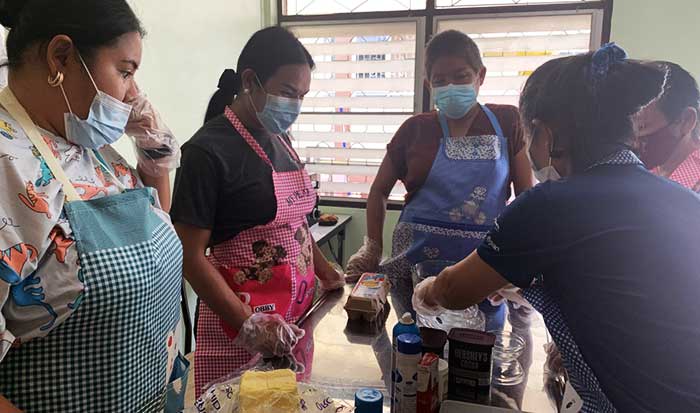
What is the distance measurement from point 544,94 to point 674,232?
329 mm

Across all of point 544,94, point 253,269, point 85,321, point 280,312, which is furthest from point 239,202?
point 544,94

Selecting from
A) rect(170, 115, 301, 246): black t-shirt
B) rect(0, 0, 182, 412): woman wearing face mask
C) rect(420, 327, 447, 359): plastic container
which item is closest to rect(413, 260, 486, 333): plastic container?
rect(420, 327, 447, 359): plastic container

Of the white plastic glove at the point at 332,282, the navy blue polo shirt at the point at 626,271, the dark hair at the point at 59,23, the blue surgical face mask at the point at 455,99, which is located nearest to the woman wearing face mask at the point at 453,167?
the blue surgical face mask at the point at 455,99

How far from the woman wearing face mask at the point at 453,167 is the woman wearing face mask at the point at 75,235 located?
1.01 meters

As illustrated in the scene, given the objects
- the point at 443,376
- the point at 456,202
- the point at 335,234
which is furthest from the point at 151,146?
the point at 335,234

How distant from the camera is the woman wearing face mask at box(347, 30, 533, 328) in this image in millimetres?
1824

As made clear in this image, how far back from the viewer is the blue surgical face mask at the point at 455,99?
186cm

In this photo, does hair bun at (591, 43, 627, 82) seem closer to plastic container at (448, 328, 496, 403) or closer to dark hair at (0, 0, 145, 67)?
plastic container at (448, 328, 496, 403)

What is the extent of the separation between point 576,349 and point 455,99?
1198 millimetres

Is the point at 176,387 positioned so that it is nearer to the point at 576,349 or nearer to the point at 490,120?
the point at 576,349

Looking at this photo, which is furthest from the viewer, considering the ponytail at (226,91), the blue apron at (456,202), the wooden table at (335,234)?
the wooden table at (335,234)

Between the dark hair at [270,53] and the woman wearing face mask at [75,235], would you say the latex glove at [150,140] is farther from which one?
the dark hair at [270,53]

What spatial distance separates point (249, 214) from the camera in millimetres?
1362

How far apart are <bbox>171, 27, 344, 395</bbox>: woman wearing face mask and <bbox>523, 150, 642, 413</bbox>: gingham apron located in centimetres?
62
